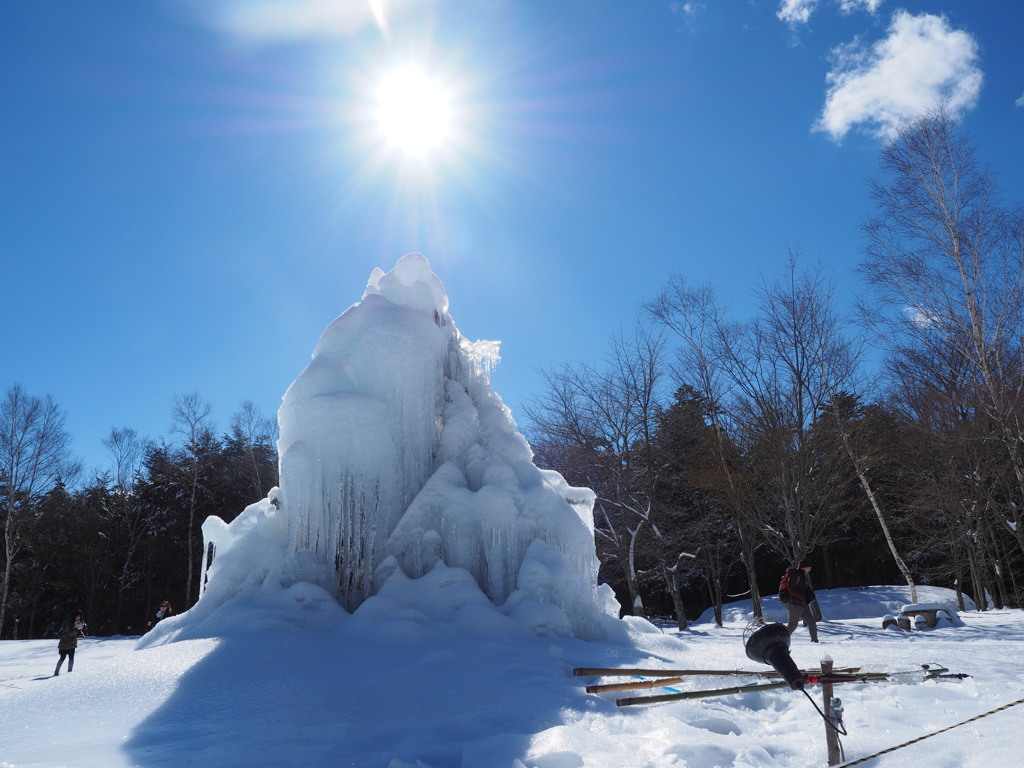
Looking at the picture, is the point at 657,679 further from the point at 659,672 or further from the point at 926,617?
the point at 926,617

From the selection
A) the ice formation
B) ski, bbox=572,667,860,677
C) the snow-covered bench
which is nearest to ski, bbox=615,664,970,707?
ski, bbox=572,667,860,677

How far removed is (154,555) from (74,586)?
12.5 ft

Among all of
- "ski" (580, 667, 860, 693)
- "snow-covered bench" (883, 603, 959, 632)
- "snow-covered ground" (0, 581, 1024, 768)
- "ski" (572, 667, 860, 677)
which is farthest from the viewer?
"snow-covered bench" (883, 603, 959, 632)

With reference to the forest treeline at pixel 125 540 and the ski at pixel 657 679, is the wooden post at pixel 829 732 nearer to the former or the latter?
the ski at pixel 657 679

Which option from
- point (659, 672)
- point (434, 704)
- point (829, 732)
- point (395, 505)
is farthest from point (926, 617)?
point (434, 704)

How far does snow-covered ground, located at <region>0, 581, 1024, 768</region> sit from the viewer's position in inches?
158

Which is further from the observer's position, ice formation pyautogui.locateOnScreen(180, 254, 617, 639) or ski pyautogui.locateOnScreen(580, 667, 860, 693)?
ice formation pyautogui.locateOnScreen(180, 254, 617, 639)

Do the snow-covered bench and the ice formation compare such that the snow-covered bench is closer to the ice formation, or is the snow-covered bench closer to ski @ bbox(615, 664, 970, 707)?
the ice formation

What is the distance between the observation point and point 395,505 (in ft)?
28.6

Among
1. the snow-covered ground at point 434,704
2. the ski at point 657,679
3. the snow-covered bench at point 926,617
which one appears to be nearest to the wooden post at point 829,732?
the snow-covered ground at point 434,704

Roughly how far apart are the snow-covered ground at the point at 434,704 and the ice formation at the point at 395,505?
56 cm

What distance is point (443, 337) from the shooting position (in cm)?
1000

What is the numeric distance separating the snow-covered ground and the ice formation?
558mm

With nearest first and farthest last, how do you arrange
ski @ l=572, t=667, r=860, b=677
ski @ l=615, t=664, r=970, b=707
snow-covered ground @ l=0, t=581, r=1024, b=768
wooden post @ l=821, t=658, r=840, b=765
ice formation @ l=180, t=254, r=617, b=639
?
wooden post @ l=821, t=658, r=840, b=765 < snow-covered ground @ l=0, t=581, r=1024, b=768 < ski @ l=615, t=664, r=970, b=707 < ski @ l=572, t=667, r=860, b=677 < ice formation @ l=180, t=254, r=617, b=639
